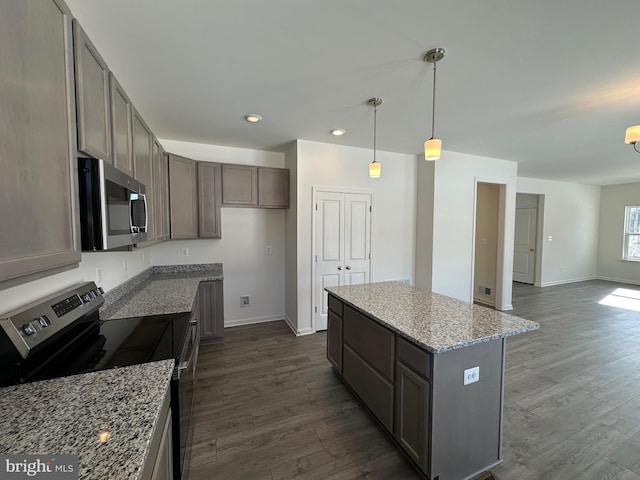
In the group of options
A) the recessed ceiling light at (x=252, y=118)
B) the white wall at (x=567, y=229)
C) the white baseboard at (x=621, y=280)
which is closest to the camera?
the recessed ceiling light at (x=252, y=118)

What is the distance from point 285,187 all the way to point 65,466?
345cm

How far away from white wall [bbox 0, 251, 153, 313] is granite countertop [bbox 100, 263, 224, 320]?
0.32 ft

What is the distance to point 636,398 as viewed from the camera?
2357 millimetres

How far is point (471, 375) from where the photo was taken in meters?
1.53

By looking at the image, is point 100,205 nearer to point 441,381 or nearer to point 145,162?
point 145,162

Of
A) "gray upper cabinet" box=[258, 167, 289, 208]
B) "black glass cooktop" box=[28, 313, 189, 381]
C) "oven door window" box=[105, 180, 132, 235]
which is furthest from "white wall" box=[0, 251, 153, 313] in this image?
"gray upper cabinet" box=[258, 167, 289, 208]

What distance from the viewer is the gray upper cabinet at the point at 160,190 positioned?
256 centimetres

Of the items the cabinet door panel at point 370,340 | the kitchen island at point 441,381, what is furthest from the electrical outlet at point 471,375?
the cabinet door panel at point 370,340

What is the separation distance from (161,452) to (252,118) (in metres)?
2.78

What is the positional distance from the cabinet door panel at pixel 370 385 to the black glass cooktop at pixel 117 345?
1348 millimetres

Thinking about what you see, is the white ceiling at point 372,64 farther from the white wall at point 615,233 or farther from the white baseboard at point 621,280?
the white baseboard at point 621,280

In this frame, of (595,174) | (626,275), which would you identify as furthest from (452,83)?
(626,275)

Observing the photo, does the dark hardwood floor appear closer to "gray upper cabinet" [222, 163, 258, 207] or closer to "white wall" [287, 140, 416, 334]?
"white wall" [287, 140, 416, 334]

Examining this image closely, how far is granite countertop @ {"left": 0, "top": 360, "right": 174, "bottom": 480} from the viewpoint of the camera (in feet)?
2.44
